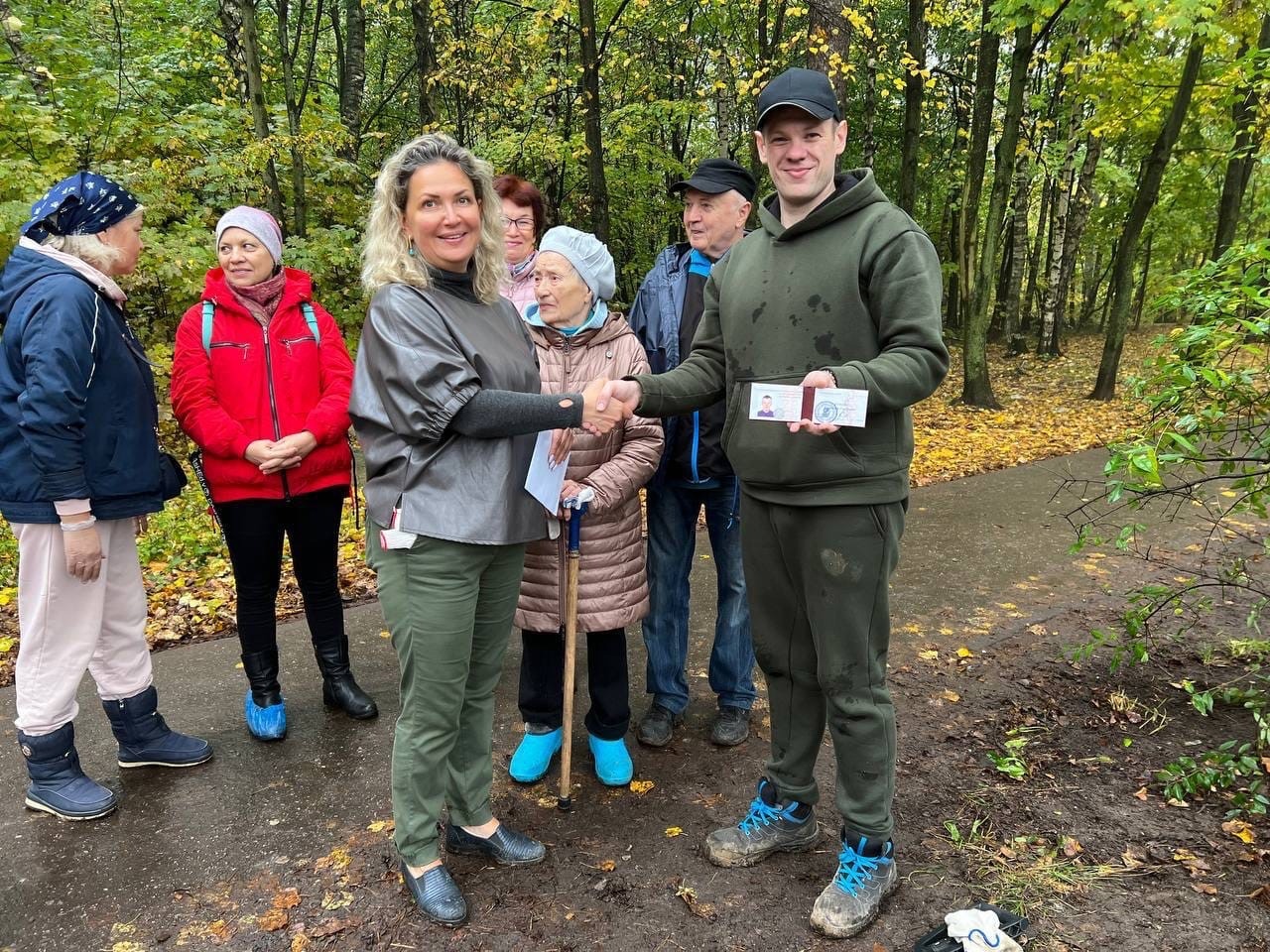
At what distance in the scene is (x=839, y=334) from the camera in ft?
7.75

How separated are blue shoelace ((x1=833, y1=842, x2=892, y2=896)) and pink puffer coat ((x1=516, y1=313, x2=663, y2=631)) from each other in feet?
3.58

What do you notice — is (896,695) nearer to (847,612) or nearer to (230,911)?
(847,612)

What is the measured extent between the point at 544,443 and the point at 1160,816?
102 inches

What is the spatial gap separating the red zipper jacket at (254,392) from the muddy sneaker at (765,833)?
6.86 ft

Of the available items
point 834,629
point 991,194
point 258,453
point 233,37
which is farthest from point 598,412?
point 991,194

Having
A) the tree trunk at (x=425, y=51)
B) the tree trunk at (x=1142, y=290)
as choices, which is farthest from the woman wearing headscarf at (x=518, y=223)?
the tree trunk at (x=1142, y=290)

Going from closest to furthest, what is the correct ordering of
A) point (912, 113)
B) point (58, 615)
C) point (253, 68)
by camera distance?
1. point (58, 615)
2. point (253, 68)
3. point (912, 113)

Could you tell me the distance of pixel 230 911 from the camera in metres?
2.55

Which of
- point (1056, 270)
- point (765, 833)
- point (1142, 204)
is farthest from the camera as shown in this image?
point (1056, 270)

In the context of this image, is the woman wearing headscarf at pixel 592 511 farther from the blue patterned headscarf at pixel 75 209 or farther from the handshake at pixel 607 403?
the blue patterned headscarf at pixel 75 209

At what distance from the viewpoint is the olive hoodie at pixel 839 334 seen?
2.26 m

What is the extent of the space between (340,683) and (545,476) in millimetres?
1774

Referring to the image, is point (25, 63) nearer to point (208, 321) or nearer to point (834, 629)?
point (208, 321)

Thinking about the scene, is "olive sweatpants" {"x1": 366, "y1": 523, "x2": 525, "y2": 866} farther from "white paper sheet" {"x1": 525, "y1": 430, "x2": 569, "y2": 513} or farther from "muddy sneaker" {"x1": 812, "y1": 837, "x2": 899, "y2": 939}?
"muddy sneaker" {"x1": 812, "y1": 837, "x2": 899, "y2": 939}
